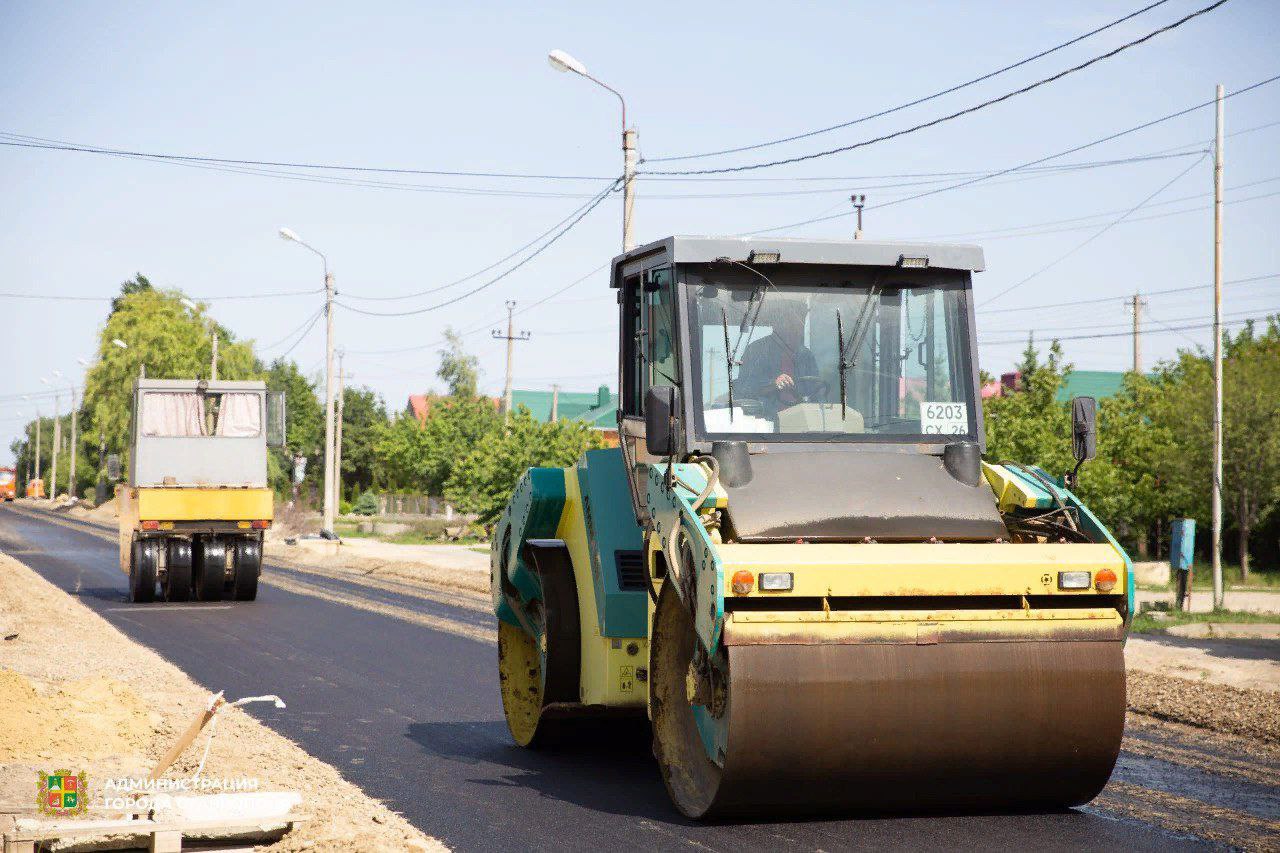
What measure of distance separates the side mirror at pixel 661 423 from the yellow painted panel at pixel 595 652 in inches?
56.3

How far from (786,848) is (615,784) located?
197cm

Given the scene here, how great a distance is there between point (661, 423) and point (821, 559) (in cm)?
104

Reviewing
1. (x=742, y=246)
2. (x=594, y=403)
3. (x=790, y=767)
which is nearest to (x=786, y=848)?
(x=790, y=767)

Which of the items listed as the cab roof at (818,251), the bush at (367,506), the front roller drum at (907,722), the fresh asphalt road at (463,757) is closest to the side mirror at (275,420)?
the fresh asphalt road at (463,757)

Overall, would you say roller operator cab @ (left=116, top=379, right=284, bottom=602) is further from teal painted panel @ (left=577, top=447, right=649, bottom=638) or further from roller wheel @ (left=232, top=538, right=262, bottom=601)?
teal painted panel @ (left=577, top=447, right=649, bottom=638)

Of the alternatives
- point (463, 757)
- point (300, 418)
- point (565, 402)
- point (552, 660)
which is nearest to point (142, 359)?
point (300, 418)

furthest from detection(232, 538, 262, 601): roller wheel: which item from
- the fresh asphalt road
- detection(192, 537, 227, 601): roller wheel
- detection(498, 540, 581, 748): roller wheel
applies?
detection(498, 540, 581, 748): roller wheel

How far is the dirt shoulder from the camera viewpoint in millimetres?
6906

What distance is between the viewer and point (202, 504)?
23.0m

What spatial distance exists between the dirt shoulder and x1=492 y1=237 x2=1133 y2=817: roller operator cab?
1.42m

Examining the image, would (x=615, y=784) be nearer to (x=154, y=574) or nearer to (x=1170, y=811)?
(x=1170, y=811)

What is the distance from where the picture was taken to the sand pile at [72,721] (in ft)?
29.2

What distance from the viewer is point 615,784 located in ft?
27.6

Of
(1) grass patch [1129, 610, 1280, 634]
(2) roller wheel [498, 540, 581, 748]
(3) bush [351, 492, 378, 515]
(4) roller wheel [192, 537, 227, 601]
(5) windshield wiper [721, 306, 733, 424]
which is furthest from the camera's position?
(3) bush [351, 492, 378, 515]
